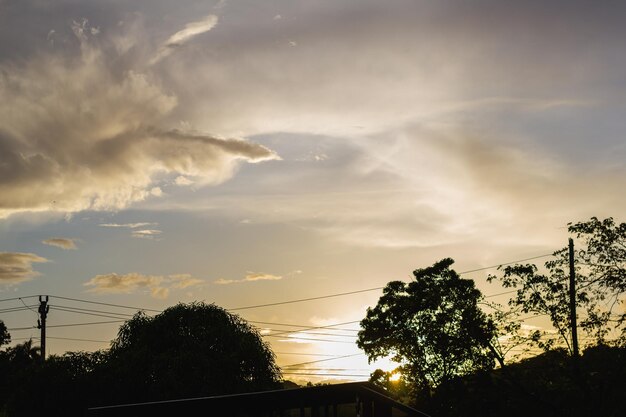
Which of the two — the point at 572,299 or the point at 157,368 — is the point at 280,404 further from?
the point at 157,368

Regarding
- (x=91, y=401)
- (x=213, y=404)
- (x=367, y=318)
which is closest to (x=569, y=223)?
(x=367, y=318)

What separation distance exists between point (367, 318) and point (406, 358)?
3.87 meters

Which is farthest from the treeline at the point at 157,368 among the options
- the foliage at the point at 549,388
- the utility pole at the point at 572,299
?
the utility pole at the point at 572,299

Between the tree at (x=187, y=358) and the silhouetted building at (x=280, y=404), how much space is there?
99.1ft

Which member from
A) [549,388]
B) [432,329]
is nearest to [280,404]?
[549,388]

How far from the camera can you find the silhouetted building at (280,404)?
448cm

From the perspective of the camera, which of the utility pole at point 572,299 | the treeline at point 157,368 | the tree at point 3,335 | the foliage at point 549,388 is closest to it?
the foliage at point 549,388

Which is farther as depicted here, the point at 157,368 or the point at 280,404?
the point at 157,368

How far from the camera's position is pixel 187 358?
117ft

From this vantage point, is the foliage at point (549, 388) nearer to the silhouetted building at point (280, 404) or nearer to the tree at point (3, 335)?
the silhouetted building at point (280, 404)

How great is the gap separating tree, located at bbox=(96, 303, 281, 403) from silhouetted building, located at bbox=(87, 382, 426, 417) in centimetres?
3020

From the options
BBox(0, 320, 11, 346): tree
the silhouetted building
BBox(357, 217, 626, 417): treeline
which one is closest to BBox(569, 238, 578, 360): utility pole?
BBox(357, 217, 626, 417): treeline

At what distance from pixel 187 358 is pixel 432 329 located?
50.2ft

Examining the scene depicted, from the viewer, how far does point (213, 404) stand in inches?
178
